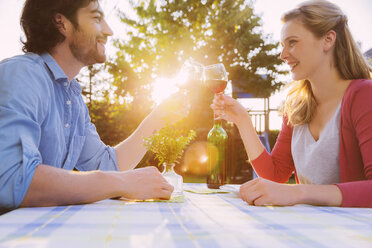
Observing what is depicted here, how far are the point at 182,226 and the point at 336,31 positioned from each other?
188 cm

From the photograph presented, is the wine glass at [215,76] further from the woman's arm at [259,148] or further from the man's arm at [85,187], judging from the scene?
the man's arm at [85,187]

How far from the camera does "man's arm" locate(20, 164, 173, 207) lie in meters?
0.98

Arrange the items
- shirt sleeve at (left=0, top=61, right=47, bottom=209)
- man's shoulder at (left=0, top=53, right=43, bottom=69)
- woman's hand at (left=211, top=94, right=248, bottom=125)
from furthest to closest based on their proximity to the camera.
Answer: woman's hand at (left=211, top=94, right=248, bottom=125), man's shoulder at (left=0, top=53, right=43, bottom=69), shirt sleeve at (left=0, top=61, right=47, bottom=209)

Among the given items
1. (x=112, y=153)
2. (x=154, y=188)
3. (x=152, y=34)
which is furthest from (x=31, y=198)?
(x=152, y=34)

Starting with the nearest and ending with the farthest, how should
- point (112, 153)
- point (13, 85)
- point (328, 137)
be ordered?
point (13, 85)
point (328, 137)
point (112, 153)

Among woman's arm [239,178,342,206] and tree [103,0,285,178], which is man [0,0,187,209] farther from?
tree [103,0,285,178]

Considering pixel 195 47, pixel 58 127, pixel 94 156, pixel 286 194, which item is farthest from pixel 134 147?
pixel 195 47

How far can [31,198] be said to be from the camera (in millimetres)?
977

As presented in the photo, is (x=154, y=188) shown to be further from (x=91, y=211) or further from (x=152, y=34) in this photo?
(x=152, y=34)

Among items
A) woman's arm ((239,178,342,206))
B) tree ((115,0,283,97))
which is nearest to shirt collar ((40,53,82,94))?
woman's arm ((239,178,342,206))

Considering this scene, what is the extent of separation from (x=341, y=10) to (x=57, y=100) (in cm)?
199

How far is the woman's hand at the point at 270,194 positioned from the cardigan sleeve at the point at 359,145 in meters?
0.23

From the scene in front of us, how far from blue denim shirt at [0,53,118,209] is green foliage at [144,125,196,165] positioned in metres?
0.47

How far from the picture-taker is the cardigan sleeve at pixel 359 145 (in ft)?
4.03
